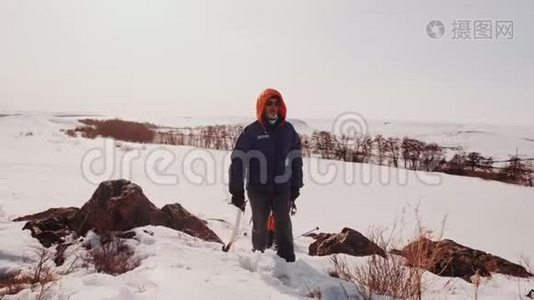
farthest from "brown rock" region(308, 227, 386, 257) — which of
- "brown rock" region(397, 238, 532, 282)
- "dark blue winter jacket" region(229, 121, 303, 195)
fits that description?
"dark blue winter jacket" region(229, 121, 303, 195)

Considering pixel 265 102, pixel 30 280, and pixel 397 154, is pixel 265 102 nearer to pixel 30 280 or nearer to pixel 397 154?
pixel 30 280

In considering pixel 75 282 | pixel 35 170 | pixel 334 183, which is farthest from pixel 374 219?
pixel 35 170

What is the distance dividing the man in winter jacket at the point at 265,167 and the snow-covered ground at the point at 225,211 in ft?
1.01

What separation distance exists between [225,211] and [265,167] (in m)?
5.17

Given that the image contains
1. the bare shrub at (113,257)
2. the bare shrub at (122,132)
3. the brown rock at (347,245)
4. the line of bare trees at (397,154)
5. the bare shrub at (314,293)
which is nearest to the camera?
the bare shrub at (314,293)

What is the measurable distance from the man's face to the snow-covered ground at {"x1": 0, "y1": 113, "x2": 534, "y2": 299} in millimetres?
1145

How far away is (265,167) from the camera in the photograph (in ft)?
12.4

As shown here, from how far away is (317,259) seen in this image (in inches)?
148

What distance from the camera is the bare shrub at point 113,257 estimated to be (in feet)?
10.9

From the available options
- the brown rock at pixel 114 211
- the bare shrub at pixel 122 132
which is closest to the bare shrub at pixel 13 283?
the brown rock at pixel 114 211

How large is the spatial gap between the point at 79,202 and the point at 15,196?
41.2 inches

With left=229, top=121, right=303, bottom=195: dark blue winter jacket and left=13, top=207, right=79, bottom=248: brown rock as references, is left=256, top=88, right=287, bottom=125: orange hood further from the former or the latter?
left=13, top=207, right=79, bottom=248: brown rock

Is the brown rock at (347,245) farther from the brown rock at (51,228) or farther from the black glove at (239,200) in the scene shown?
the brown rock at (51,228)

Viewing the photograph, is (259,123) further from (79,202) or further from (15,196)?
(15,196)
